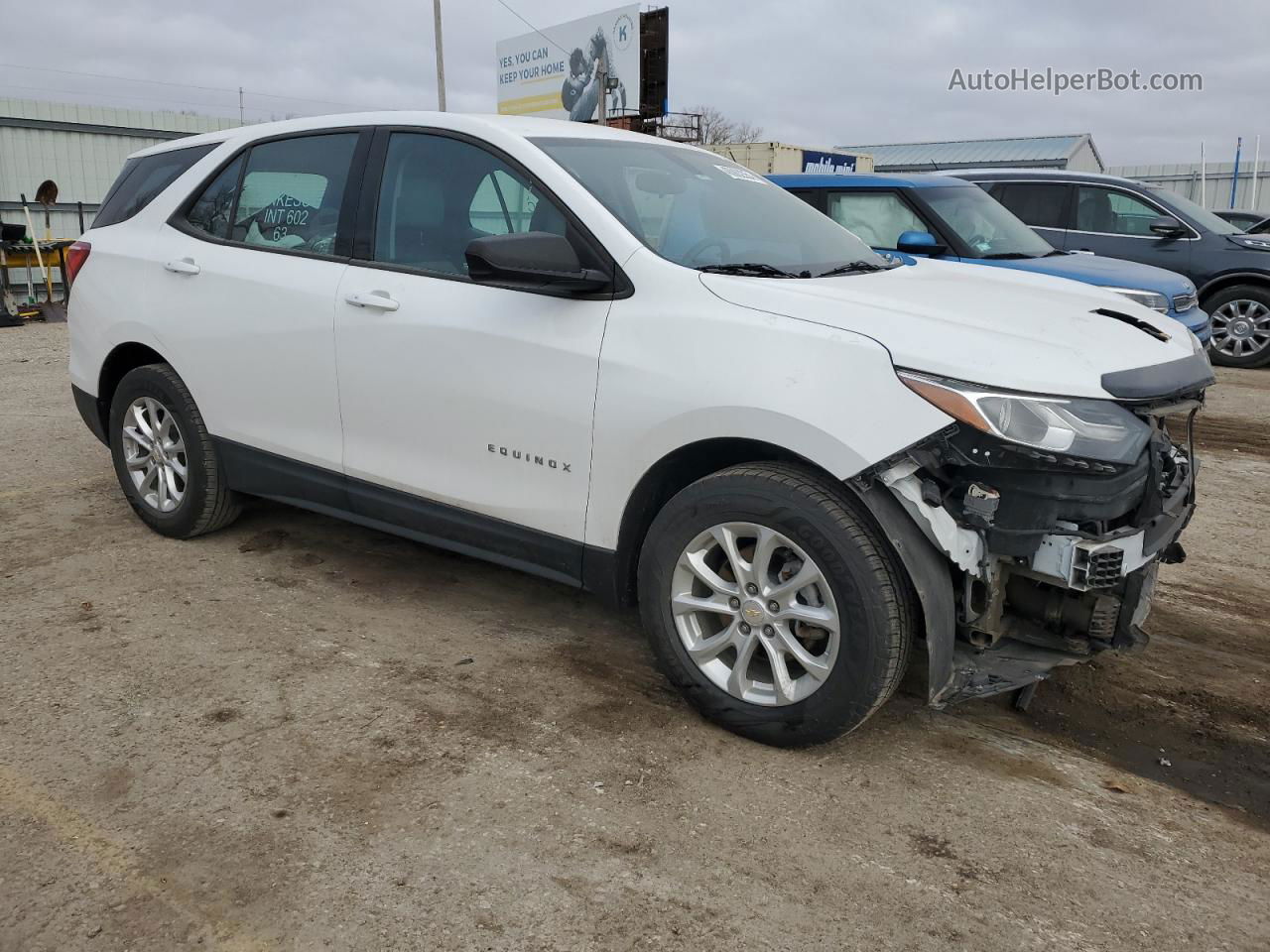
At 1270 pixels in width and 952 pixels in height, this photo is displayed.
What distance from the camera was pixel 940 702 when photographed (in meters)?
2.85

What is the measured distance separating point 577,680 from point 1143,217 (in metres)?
9.34

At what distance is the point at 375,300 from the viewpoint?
12.2 ft

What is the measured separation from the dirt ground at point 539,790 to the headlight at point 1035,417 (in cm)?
100

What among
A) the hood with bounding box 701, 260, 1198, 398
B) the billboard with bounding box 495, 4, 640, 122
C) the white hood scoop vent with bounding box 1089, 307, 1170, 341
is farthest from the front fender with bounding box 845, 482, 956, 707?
the billboard with bounding box 495, 4, 640, 122

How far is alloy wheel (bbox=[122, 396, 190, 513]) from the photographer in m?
4.64

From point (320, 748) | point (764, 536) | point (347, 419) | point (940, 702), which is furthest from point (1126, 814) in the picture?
point (347, 419)

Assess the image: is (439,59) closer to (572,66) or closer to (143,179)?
(572,66)

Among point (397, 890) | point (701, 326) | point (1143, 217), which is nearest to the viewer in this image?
point (397, 890)

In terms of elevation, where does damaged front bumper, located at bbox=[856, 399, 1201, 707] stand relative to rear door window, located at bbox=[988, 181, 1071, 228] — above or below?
below

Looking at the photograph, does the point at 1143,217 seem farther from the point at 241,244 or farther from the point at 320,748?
the point at 320,748

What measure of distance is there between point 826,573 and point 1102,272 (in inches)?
246

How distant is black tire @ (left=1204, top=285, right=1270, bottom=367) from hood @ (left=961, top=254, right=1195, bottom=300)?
2370mm

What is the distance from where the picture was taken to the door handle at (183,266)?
14.3 ft

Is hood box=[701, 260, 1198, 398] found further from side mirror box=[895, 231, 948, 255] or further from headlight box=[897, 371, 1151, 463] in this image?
side mirror box=[895, 231, 948, 255]
